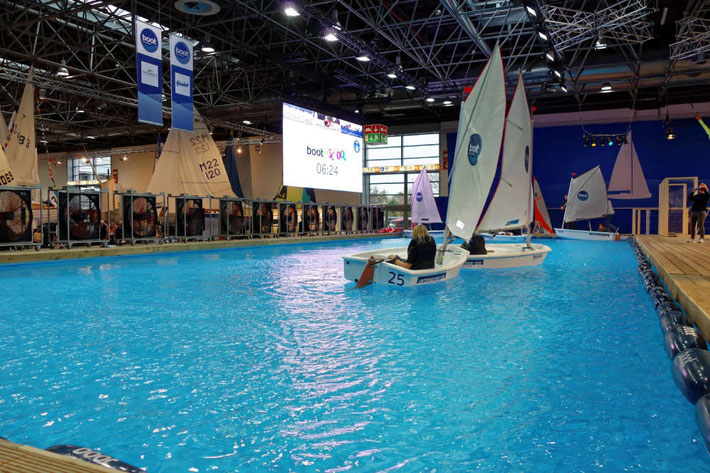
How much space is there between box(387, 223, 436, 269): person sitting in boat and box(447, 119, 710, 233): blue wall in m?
23.0

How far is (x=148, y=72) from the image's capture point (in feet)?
37.2

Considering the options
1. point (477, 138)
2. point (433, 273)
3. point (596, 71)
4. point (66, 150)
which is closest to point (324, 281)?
point (433, 273)

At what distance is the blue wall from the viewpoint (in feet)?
86.4

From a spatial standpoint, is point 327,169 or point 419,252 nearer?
point 419,252

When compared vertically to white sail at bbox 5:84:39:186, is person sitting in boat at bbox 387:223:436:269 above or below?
below

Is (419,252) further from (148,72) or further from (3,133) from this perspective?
(3,133)

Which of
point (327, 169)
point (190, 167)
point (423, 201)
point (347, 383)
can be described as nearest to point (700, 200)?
point (423, 201)

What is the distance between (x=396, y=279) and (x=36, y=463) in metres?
6.69

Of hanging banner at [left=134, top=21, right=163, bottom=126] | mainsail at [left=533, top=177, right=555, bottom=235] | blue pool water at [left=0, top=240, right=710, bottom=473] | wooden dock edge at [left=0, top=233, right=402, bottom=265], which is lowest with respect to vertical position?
blue pool water at [left=0, top=240, right=710, bottom=473]

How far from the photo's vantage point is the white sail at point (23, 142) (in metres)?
14.1

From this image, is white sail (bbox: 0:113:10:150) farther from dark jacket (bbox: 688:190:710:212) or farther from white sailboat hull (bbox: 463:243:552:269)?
dark jacket (bbox: 688:190:710:212)

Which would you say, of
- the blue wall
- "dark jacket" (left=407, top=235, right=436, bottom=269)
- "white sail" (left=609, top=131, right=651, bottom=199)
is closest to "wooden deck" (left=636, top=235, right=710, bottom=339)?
"dark jacket" (left=407, top=235, right=436, bottom=269)

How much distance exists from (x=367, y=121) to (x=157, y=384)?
29.8 metres

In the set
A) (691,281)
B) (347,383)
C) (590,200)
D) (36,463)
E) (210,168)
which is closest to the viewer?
(36,463)
